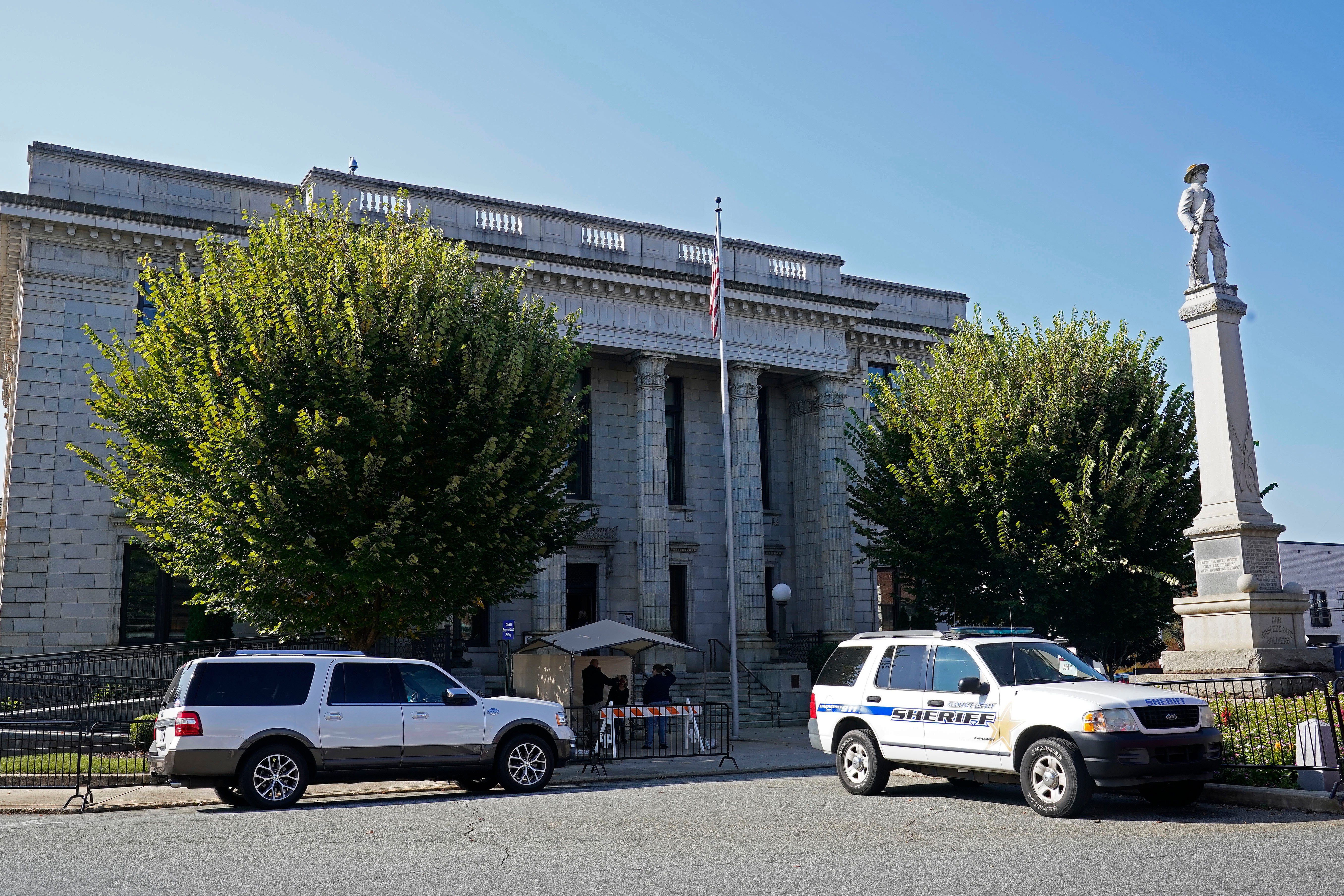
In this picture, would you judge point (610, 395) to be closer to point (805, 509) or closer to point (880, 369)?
point (805, 509)

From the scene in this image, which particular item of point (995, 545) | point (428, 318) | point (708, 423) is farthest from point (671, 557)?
point (428, 318)

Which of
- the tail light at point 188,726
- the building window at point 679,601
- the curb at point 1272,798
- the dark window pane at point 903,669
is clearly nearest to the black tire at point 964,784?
the dark window pane at point 903,669

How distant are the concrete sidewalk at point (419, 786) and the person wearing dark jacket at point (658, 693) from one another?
1.43 m

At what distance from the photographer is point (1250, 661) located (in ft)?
51.2

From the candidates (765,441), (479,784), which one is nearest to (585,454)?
(765,441)

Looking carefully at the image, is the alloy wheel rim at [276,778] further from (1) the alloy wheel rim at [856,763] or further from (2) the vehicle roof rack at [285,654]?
(1) the alloy wheel rim at [856,763]

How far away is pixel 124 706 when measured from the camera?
70.3 ft

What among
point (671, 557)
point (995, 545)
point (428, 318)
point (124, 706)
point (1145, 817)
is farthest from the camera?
point (671, 557)

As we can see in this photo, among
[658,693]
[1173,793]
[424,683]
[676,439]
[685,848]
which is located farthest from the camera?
[676,439]

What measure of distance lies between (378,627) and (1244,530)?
44.1 ft

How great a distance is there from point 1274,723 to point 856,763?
479 cm

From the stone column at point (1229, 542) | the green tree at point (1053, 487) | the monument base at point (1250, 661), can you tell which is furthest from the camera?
the green tree at point (1053, 487)

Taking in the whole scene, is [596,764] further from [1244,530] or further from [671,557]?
[671,557]

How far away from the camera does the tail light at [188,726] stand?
12.9 m
